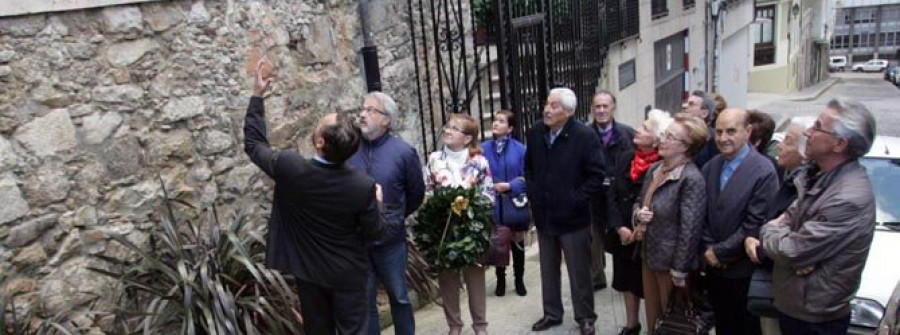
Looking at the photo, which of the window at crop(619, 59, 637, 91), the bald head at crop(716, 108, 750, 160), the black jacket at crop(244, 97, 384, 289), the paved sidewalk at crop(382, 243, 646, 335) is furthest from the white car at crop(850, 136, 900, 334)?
the window at crop(619, 59, 637, 91)

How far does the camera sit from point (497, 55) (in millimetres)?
7090

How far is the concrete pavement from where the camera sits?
16.1 feet

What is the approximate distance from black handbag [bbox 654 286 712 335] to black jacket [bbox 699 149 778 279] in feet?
0.95

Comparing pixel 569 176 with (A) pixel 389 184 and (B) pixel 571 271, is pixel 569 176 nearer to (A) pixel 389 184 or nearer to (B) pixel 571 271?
(B) pixel 571 271

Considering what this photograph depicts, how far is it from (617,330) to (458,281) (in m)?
1.16

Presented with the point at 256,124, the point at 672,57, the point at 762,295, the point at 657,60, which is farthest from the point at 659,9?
the point at 256,124

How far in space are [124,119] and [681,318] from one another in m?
3.31

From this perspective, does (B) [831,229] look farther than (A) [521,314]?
No

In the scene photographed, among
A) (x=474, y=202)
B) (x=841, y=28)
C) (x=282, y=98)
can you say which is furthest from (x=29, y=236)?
(x=841, y=28)

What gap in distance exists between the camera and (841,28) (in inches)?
2758

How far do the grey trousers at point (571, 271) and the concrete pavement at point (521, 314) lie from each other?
0.19 m

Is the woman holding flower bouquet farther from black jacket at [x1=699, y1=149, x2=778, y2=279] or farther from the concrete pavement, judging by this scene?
black jacket at [x1=699, y1=149, x2=778, y2=279]

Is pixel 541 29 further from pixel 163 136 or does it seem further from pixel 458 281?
pixel 163 136

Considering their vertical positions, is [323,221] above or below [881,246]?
above
